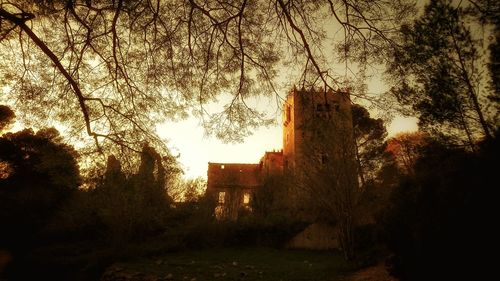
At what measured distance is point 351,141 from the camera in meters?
11.4

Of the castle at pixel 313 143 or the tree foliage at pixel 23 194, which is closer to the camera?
the castle at pixel 313 143

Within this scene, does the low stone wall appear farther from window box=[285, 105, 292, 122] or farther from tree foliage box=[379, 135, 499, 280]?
window box=[285, 105, 292, 122]

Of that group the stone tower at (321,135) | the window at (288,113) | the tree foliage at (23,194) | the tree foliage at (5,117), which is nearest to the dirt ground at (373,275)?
the stone tower at (321,135)

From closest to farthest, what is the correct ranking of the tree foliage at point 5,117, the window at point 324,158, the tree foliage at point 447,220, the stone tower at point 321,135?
the tree foliage at point 447,220 → the stone tower at point 321,135 → the window at point 324,158 → the tree foliage at point 5,117

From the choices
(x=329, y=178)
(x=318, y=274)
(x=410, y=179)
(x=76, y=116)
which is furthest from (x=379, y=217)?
(x=76, y=116)

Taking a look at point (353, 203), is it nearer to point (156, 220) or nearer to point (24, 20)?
point (156, 220)

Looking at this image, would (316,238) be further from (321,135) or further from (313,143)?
(321,135)

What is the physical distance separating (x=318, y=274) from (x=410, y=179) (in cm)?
418

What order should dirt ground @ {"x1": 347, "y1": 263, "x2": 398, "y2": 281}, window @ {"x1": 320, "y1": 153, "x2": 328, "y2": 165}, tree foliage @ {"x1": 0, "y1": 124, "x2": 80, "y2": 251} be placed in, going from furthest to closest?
tree foliage @ {"x1": 0, "y1": 124, "x2": 80, "y2": 251} → window @ {"x1": 320, "y1": 153, "x2": 328, "y2": 165} → dirt ground @ {"x1": 347, "y1": 263, "x2": 398, "y2": 281}

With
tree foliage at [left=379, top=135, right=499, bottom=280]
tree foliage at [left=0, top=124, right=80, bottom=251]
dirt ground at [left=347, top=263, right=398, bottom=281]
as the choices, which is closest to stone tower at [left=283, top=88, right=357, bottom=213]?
tree foliage at [left=379, top=135, right=499, bottom=280]

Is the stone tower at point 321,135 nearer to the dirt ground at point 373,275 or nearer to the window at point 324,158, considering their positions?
the window at point 324,158

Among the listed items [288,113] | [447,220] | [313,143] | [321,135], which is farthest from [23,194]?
[447,220]

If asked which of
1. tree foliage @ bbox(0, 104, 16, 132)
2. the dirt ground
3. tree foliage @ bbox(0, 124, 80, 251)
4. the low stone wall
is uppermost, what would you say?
tree foliage @ bbox(0, 104, 16, 132)

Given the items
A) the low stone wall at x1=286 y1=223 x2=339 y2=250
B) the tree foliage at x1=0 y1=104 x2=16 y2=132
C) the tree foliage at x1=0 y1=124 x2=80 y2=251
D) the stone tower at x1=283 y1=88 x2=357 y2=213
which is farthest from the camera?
the tree foliage at x1=0 y1=104 x2=16 y2=132
